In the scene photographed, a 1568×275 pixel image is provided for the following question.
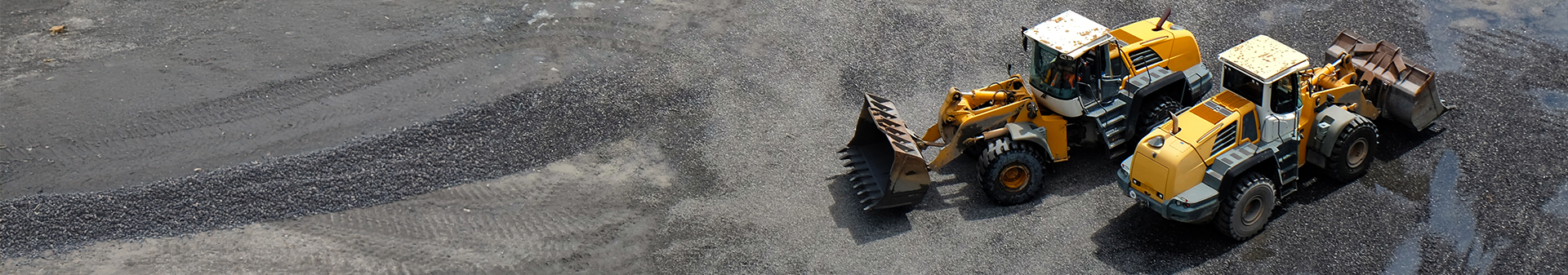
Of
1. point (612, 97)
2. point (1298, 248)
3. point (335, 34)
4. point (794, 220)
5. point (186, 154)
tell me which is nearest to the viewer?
point (1298, 248)

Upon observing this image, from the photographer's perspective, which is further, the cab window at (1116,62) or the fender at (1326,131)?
the cab window at (1116,62)

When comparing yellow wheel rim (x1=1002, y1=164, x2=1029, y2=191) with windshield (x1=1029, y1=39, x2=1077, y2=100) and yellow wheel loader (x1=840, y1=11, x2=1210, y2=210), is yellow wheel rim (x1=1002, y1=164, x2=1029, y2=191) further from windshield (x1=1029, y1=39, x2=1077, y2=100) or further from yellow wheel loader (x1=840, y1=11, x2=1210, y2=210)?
windshield (x1=1029, y1=39, x2=1077, y2=100)

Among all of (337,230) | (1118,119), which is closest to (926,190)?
(1118,119)

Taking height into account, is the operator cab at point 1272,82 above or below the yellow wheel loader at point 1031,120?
above

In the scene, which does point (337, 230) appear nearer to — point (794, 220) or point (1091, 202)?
point (794, 220)

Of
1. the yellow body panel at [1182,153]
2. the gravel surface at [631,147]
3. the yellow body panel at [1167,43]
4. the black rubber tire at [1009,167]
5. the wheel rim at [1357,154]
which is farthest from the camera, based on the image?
the yellow body panel at [1167,43]

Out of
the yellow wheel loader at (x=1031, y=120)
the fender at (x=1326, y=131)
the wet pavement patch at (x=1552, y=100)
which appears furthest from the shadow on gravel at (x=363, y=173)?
the wet pavement patch at (x=1552, y=100)

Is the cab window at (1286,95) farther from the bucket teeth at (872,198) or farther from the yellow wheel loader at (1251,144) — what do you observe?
the bucket teeth at (872,198)
